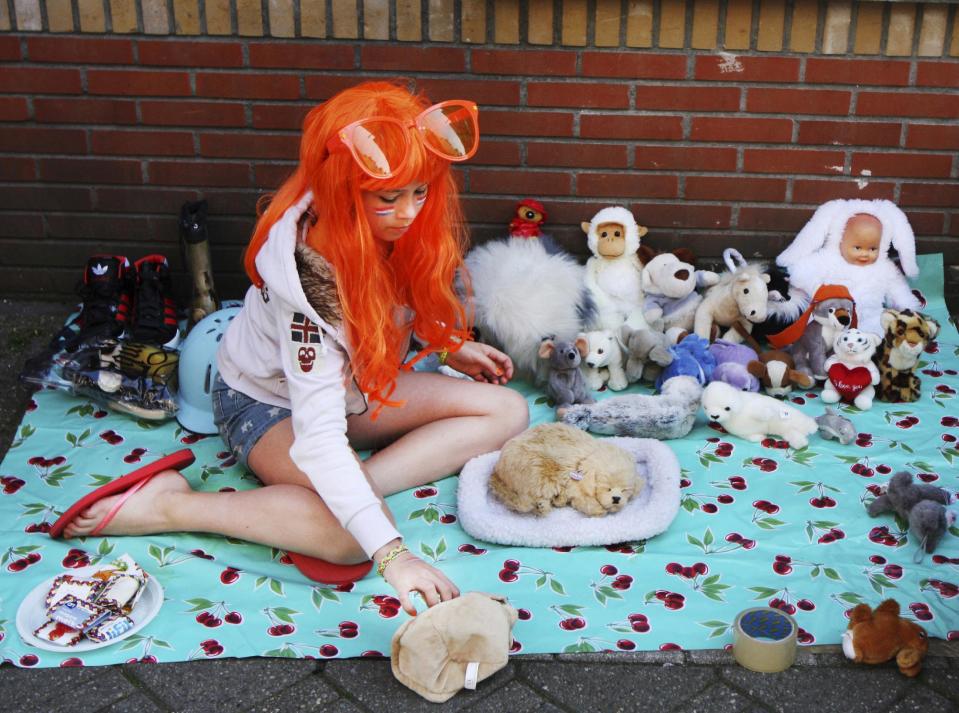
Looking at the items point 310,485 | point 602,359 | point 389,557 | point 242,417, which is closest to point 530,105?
point 602,359

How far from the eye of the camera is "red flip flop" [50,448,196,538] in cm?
236

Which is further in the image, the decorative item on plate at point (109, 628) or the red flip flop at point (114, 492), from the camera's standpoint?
the red flip flop at point (114, 492)

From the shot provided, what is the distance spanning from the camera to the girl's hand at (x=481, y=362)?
111 inches

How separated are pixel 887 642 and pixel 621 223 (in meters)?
1.71

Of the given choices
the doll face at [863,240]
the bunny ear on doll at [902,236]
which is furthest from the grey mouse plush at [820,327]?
the bunny ear on doll at [902,236]

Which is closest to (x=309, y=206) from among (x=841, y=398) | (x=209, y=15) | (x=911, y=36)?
(x=209, y=15)

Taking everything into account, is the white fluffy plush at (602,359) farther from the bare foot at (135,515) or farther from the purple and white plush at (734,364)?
the bare foot at (135,515)

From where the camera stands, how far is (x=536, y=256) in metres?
3.24

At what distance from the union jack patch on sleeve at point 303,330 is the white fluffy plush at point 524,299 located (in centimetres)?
102

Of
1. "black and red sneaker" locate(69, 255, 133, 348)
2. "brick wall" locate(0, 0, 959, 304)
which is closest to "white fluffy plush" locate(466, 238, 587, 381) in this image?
"brick wall" locate(0, 0, 959, 304)

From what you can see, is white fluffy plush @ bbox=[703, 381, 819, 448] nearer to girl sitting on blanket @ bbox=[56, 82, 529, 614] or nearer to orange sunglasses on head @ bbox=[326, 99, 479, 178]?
girl sitting on blanket @ bbox=[56, 82, 529, 614]

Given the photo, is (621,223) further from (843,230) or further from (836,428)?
(836,428)

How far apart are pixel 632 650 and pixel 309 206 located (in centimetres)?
117

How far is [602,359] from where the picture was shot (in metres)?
3.12
